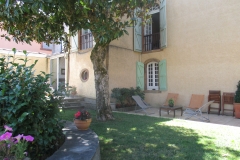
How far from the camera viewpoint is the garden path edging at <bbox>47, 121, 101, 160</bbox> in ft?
7.93

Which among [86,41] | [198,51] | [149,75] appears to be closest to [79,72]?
[86,41]

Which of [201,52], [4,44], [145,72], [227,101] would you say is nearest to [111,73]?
[145,72]

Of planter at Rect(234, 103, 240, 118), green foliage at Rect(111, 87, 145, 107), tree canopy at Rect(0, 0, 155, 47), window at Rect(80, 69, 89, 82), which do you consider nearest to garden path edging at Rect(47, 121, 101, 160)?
tree canopy at Rect(0, 0, 155, 47)

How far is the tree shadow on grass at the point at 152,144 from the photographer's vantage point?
331 centimetres

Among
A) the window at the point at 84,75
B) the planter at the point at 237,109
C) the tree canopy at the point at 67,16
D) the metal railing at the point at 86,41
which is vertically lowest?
the planter at the point at 237,109

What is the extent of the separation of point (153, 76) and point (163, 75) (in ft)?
3.29

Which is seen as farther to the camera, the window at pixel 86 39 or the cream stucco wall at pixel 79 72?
the window at pixel 86 39

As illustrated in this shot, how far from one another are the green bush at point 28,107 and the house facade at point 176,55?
6.69 meters

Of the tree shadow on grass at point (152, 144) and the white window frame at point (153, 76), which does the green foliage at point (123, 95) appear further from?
the tree shadow on grass at point (152, 144)

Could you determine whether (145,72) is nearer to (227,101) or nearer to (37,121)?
(227,101)

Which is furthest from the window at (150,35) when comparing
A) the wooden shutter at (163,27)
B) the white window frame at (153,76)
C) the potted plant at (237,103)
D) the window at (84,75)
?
the potted plant at (237,103)

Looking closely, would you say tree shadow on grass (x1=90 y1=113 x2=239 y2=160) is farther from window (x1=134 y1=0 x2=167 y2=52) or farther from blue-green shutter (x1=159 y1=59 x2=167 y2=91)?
window (x1=134 y1=0 x2=167 y2=52)

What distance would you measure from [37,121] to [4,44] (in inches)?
725

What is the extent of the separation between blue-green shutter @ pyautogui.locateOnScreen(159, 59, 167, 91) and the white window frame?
2.07ft
